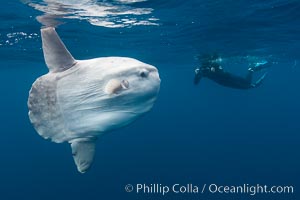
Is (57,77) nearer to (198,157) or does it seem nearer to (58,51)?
(58,51)

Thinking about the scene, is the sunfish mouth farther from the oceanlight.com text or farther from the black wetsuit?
the oceanlight.com text

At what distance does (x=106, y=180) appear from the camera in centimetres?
2202

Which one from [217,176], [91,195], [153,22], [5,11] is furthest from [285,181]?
[5,11]

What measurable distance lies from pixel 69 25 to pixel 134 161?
53.5 ft

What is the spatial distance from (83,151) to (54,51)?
1.26 m

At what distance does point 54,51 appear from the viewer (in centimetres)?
376

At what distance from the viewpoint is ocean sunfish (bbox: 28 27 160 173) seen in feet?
9.68

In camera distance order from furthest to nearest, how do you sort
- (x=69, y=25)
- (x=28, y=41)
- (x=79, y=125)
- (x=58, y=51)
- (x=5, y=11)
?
(x=28, y=41), (x=69, y=25), (x=5, y=11), (x=58, y=51), (x=79, y=125)

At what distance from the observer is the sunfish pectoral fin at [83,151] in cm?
362

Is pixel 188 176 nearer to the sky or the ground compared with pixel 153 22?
nearer to the ground

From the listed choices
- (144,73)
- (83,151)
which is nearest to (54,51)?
(83,151)

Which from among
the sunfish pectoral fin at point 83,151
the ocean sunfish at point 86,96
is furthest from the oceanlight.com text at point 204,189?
the ocean sunfish at point 86,96

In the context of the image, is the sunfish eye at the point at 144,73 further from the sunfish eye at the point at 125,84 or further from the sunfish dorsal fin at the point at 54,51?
the sunfish dorsal fin at the point at 54,51

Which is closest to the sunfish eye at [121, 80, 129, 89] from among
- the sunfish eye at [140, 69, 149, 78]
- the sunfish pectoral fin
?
the sunfish eye at [140, 69, 149, 78]
